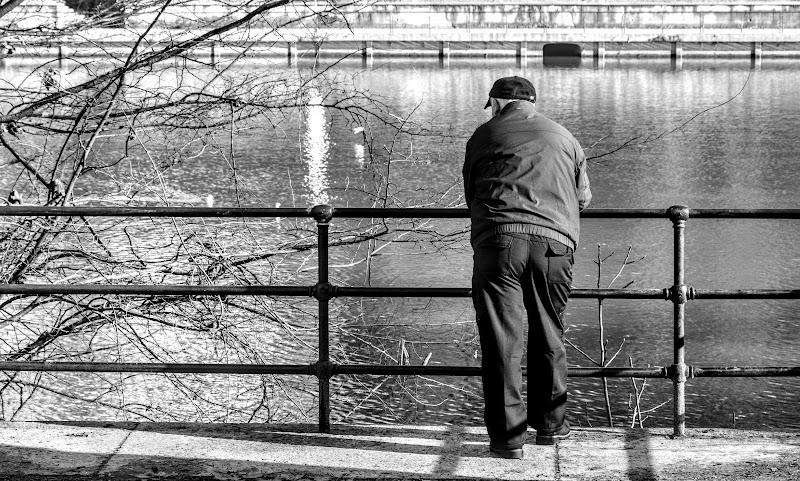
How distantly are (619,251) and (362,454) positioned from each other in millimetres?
15005

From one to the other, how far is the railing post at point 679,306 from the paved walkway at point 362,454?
117 mm

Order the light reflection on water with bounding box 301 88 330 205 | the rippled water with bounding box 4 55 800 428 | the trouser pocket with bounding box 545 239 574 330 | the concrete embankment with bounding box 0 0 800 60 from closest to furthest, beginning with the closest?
the trouser pocket with bounding box 545 239 574 330 < the rippled water with bounding box 4 55 800 428 < the light reflection on water with bounding box 301 88 330 205 < the concrete embankment with bounding box 0 0 800 60

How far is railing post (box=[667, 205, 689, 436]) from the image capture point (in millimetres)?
4648

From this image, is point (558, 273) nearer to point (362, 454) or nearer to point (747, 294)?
point (747, 294)

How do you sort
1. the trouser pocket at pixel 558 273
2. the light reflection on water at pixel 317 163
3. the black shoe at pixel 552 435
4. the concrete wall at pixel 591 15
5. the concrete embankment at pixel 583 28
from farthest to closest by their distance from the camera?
1. the concrete wall at pixel 591 15
2. the concrete embankment at pixel 583 28
3. the light reflection on water at pixel 317 163
4. the black shoe at pixel 552 435
5. the trouser pocket at pixel 558 273

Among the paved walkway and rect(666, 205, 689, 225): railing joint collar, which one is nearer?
the paved walkway

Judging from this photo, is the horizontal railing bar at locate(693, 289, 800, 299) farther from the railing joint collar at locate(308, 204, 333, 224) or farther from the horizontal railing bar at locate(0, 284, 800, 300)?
the railing joint collar at locate(308, 204, 333, 224)

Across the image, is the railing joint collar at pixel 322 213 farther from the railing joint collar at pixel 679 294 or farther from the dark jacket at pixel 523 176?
the railing joint collar at pixel 679 294

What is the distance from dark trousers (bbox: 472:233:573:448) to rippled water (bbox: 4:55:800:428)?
2490 mm

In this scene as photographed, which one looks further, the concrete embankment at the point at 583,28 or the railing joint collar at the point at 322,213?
the concrete embankment at the point at 583,28

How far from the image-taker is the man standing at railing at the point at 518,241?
4.29 metres

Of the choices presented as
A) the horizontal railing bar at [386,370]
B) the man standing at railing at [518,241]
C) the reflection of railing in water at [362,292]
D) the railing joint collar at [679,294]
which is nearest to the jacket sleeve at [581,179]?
the man standing at railing at [518,241]

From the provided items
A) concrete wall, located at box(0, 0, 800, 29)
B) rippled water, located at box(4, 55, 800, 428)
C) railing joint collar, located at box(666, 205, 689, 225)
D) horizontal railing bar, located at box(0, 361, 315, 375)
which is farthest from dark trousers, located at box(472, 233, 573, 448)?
concrete wall, located at box(0, 0, 800, 29)

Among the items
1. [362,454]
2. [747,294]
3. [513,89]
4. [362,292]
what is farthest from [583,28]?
[362,454]
